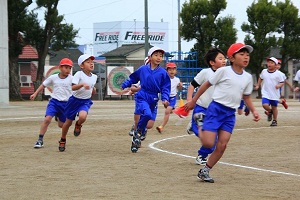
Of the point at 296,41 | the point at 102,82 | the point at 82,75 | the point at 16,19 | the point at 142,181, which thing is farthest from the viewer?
the point at 296,41

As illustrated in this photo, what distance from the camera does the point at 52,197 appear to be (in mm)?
8586

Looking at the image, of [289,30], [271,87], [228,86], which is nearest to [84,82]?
[228,86]

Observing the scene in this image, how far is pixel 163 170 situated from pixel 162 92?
325 cm

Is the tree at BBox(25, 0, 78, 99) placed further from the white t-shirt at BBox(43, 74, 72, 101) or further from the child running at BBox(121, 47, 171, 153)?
the child running at BBox(121, 47, 171, 153)

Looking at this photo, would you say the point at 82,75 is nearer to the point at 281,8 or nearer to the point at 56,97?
the point at 56,97

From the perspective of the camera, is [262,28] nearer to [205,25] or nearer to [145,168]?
[205,25]

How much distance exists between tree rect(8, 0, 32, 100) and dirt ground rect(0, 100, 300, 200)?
3586 cm

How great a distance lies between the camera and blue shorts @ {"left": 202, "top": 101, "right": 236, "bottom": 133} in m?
9.91

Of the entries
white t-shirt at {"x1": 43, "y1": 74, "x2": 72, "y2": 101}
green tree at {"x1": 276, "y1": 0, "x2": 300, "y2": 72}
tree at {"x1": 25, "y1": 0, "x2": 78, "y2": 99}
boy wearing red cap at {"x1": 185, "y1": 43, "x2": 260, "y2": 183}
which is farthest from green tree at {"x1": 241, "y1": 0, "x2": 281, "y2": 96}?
boy wearing red cap at {"x1": 185, "y1": 43, "x2": 260, "y2": 183}

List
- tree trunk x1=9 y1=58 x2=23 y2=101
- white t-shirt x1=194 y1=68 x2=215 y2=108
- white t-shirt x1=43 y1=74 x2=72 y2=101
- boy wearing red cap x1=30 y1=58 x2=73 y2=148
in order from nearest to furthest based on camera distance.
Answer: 1. white t-shirt x1=194 y1=68 x2=215 y2=108
2. boy wearing red cap x1=30 y1=58 x2=73 y2=148
3. white t-shirt x1=43 y1=74 x2=72 y2=101
4. tree trunk x1=9 y1=58 x2=23 y2=101

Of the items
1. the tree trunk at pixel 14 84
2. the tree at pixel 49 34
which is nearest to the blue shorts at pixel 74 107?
the tree trunk at pixel 14 84

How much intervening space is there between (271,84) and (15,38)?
3615cm

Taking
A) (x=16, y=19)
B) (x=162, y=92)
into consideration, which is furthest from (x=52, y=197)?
(x=16, y=19)

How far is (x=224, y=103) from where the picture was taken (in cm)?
1002
